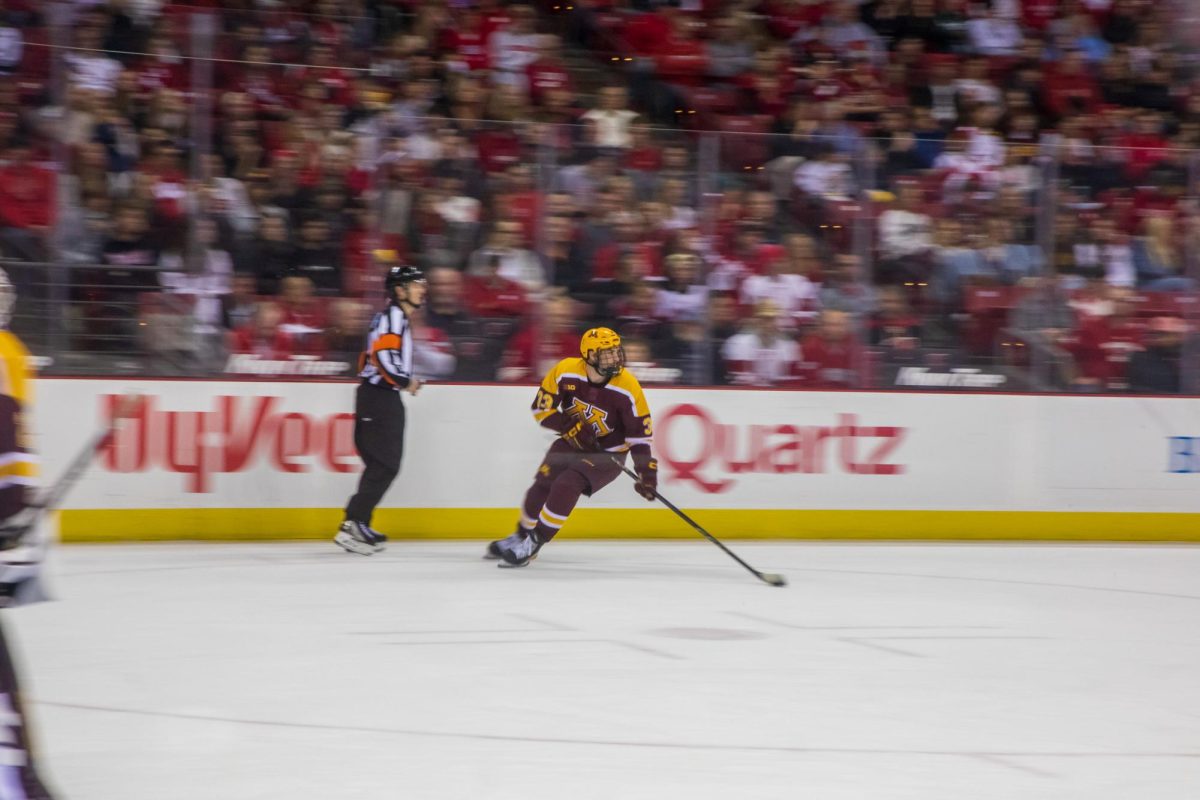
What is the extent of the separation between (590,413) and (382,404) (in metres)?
1.34

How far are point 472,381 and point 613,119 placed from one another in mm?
2247

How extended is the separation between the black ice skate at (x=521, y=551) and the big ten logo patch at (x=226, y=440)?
164cm

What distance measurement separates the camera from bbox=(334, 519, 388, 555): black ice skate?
32.3 ft

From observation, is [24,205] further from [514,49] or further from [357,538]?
[514,49]

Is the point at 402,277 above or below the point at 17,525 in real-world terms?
above

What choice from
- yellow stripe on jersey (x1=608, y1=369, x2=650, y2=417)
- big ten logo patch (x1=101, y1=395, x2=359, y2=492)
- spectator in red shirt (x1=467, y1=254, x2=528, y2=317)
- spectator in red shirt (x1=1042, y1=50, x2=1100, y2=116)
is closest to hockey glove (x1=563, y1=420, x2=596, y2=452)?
yellow stripe on jersey (x1=608, y1=369, x2=650, y2=417)

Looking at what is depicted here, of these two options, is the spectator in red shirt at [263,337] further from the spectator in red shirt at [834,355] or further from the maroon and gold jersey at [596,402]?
the spectator in red shirt at [834,355]

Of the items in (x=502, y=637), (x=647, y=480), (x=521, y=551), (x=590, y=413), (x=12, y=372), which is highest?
(x=12, y=372)

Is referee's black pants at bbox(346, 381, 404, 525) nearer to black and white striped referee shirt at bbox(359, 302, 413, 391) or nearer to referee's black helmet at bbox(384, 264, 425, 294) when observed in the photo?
black and white striped referee shirt at bbox(359, 302, 413, 391)

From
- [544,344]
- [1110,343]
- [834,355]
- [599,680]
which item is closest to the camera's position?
[599,680]

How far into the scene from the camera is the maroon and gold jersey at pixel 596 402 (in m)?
9.41

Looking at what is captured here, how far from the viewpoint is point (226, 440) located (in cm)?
1021

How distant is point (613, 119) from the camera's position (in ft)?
38.0

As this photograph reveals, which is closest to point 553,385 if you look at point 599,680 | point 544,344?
point 544,344
